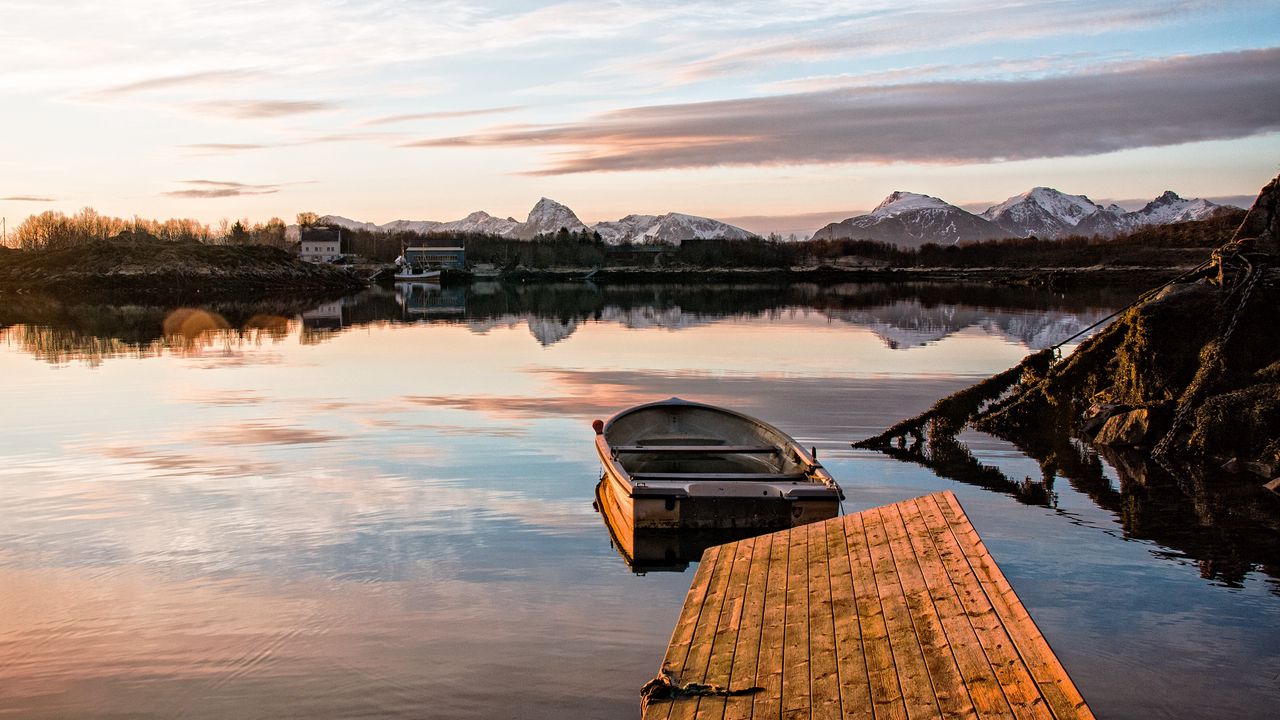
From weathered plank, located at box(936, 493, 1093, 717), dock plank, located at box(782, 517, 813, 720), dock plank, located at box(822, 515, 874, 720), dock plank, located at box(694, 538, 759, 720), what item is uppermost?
weathered plank, located at box(936, 493, 1093, 717)

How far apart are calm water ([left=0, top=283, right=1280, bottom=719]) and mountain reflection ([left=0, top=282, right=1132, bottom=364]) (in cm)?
1778

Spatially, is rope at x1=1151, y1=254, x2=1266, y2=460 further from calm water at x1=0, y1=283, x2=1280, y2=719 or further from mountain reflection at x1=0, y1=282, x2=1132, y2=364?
mountain reflection at x1=0, y1=282, x2=1132, y2=364

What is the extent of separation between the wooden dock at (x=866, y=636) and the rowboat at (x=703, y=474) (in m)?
2.58

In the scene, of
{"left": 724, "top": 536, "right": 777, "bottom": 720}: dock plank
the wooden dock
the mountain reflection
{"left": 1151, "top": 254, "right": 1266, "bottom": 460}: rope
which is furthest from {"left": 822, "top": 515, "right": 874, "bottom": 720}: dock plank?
the mountain reflection

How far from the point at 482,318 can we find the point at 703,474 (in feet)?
199

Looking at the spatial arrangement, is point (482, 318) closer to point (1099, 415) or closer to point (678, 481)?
point (1099, 415)

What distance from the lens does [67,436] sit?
79.9 ft

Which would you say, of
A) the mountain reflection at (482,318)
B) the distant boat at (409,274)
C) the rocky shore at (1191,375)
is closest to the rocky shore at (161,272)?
the distant boat at (409,274)

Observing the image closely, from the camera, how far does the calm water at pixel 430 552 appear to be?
1048 cm

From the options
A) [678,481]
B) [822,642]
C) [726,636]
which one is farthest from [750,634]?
[678,481]

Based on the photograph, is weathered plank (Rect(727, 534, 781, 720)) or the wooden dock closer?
the wooden dock

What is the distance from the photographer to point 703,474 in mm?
16547

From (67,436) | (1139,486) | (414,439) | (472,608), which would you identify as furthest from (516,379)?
(472,608)

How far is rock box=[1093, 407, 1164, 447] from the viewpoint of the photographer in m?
23.2
